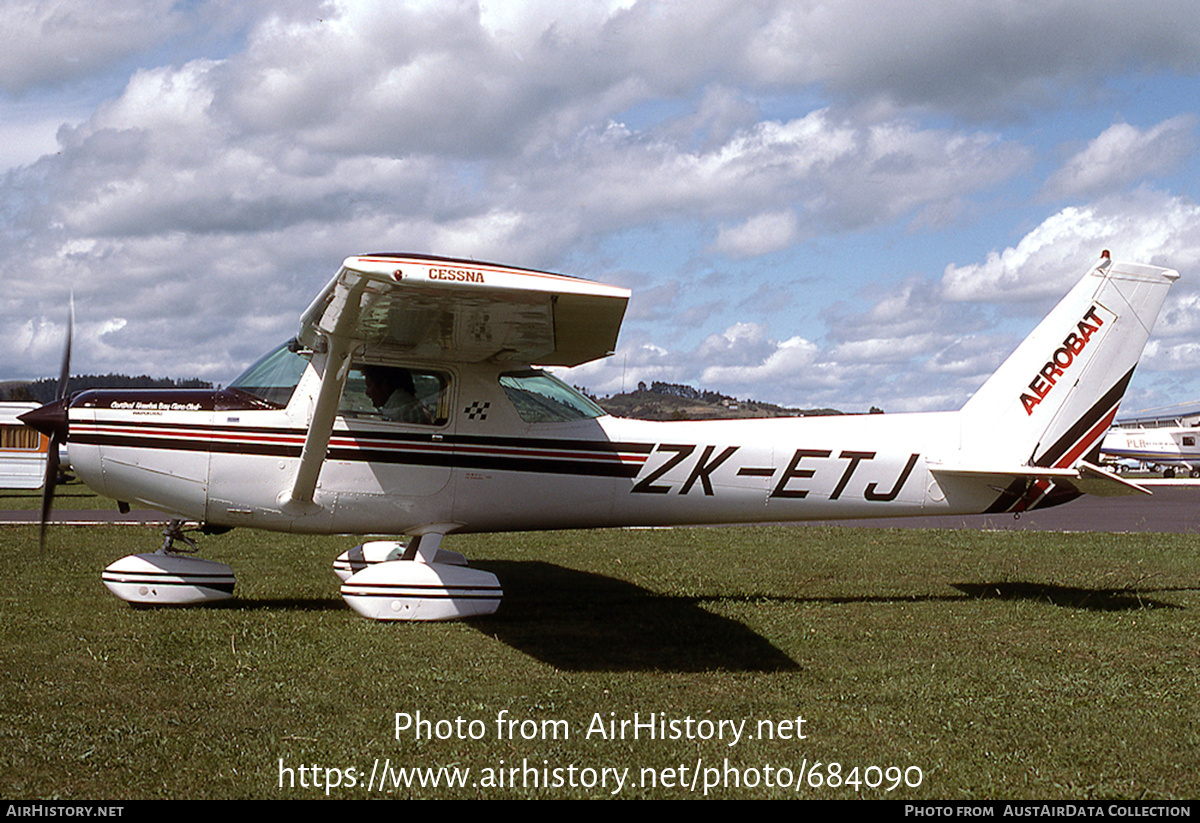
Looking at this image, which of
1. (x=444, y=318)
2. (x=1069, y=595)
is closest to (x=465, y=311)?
(x=444, y=318)

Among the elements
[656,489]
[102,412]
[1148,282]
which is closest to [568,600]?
[656,489]

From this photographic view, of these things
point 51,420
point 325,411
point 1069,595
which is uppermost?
point 325,411

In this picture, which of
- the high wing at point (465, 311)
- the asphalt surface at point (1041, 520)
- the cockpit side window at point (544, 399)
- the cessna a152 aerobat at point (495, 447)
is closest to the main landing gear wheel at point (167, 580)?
the cessna a152 aerobat at point (495, 447)

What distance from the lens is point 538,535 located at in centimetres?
1456

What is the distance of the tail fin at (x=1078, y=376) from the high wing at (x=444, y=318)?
13.2ft

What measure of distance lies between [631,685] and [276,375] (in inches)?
169

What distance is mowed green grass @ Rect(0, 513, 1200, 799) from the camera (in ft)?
14.0

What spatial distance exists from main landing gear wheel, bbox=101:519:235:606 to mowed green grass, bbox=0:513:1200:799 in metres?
0.24

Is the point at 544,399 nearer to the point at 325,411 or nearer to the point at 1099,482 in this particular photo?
the point at 325,411

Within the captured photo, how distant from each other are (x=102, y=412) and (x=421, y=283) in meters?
4.07

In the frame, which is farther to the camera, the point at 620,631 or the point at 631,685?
the point at 620,631

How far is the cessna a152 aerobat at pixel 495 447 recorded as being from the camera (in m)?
7.55

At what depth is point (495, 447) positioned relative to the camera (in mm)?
8094

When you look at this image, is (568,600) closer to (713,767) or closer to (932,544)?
(713,767)
